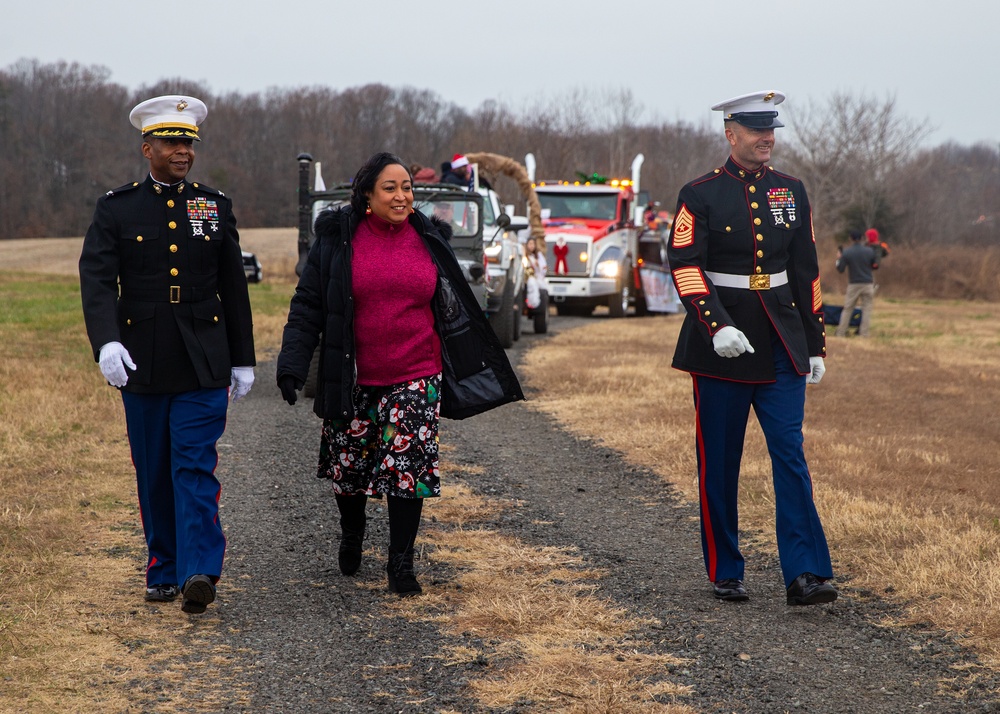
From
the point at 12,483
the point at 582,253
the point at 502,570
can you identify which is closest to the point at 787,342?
the point at 502,570

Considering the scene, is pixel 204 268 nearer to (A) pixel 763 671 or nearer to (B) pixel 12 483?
(A) pixel 763 671

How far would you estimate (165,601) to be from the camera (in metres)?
4.83

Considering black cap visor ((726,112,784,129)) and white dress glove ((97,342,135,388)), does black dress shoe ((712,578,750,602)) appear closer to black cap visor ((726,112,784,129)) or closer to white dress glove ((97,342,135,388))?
black cap visor ((726,112,784,129))

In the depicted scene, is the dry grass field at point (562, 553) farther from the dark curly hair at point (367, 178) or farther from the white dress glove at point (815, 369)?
the dark curly hair at point (367, 178)

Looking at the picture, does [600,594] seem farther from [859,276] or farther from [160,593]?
[859,276]

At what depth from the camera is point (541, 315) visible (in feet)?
63.7

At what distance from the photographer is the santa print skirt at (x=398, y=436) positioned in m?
4.88

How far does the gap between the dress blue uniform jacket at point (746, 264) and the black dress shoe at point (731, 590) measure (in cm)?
87

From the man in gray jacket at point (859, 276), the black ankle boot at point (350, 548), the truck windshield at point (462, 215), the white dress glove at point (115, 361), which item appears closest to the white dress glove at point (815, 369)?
the black ankle boot at point (350, 548)

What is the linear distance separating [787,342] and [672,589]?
47.4 inches

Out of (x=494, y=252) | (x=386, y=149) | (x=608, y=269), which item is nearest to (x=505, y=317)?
(x=494, y=252)

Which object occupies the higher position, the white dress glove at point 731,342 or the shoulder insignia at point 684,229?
the shoulder insignia at point 684,229

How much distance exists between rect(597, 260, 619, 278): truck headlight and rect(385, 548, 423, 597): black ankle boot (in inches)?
729

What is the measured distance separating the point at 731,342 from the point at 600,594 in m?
1.22
